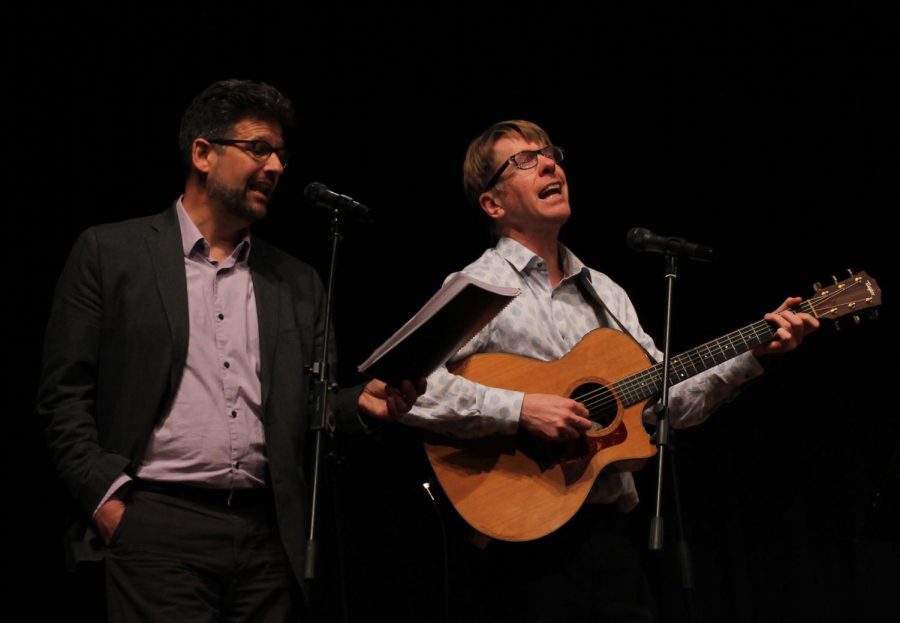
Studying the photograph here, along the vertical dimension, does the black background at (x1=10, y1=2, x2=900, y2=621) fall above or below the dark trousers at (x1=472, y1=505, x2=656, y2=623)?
above

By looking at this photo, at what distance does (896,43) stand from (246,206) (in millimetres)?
3005

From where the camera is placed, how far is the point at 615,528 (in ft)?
10.1

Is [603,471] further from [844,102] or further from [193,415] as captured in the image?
[844,102]

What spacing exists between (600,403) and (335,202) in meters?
1.07

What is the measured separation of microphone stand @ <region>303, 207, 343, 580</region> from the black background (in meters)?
1.33

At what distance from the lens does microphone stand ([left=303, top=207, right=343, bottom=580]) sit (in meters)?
2.51

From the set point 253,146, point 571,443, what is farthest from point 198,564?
point 253,146

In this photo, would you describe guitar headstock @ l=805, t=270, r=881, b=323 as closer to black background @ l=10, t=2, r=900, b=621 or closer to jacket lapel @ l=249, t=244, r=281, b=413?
black background @ l=10, t=2, r=900, b=621

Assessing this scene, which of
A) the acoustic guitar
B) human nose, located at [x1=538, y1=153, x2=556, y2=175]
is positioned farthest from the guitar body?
human nose, located at [x1=538, y1=153, x2=556, y2=175]

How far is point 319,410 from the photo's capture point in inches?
105

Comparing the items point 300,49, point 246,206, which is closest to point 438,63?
point 300,49

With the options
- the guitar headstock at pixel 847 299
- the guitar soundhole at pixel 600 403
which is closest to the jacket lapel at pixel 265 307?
the guitar soundhole at pixel 600 403

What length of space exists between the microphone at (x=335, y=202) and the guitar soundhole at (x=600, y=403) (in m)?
0.93

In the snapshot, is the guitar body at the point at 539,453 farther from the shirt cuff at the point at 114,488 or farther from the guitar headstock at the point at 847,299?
the shirt cuff at the point at 114,488
